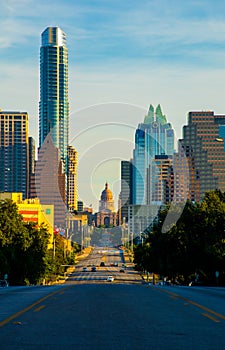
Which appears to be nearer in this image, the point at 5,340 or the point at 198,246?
the point at 5,340

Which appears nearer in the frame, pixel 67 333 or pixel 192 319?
pixel 67 333

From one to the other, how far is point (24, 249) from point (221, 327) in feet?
215

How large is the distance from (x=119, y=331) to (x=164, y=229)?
234 ft

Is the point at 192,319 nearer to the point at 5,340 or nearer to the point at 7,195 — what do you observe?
the point at 5,340

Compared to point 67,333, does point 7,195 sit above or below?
above

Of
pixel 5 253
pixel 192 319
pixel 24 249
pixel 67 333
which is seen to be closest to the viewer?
pixel 67 333

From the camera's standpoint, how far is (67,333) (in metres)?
13.0

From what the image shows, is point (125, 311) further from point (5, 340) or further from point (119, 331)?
point (5, 340)

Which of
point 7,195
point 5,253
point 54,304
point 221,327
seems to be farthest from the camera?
point 7,195

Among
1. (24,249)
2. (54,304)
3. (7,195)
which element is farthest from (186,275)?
(7,195)

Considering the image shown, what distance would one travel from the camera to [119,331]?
43.5ft

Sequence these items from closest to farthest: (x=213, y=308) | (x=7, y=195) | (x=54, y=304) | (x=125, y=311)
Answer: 1. (x=125, y=311)
2. (x=213, y=308)
3. (x=54, y=304)
4. (x=7, y=195)

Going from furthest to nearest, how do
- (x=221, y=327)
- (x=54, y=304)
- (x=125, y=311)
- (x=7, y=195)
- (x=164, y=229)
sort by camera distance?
(x=7, y=195), (x=164, y=229), (x=54, y=304), (x=125, y=311), (x=221, y=327)

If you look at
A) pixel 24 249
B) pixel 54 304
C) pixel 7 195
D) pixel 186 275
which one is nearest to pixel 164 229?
Result: pixel 186 275
